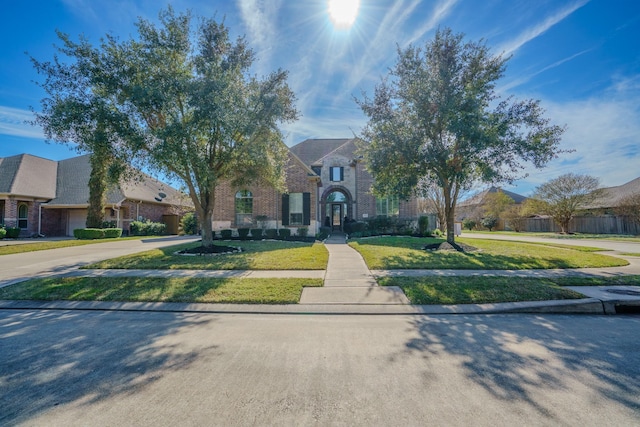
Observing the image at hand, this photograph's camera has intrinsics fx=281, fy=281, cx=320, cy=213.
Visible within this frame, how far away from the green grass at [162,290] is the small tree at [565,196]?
30302 mm

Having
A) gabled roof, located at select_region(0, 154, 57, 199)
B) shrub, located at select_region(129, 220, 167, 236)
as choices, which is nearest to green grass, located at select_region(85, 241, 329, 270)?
shrub, located at select_region(129, 220, 167, 236)

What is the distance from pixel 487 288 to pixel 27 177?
30.6 metres

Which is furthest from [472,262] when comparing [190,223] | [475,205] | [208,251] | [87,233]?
[475,205]

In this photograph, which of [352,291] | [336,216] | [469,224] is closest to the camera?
[352,291]

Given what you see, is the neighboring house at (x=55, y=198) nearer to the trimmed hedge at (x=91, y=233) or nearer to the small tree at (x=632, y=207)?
the trimmed hedge at (x=91, y=233)

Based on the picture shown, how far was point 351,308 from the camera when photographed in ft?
16.4

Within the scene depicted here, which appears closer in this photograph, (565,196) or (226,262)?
(226,262)

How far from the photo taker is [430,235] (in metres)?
18.3

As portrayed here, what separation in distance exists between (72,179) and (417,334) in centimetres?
3028

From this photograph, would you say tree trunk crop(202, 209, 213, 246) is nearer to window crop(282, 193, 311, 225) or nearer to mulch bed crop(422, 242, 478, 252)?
window crop(282, 193, 311, 225)

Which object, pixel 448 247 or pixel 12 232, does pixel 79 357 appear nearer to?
pixel 448 247

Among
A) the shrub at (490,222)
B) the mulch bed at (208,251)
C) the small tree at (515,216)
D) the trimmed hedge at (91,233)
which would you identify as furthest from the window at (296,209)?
the shrub at (490,222)

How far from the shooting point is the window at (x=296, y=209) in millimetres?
17125

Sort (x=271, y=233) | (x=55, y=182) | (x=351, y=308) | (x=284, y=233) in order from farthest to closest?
(x=55, y=182), (x=271, y=233), (x=284, y=233), (x=351, y=308)
